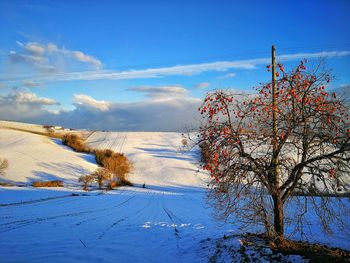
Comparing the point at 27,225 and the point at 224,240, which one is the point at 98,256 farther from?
the point at 27,225

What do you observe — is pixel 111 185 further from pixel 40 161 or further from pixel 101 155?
pixel 40 161

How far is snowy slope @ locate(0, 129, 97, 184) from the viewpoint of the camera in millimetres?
54000

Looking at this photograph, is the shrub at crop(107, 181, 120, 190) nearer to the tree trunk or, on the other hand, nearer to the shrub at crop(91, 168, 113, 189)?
the shrub at crop(91, 168, 113, 189)

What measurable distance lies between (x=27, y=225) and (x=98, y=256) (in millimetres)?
8210

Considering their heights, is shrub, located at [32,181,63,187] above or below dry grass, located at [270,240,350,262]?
below

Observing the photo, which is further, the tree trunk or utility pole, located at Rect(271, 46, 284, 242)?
the tree trunk

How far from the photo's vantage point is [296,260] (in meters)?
8.90

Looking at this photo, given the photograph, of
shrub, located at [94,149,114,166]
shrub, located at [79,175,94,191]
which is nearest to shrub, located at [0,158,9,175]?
shrub, located at [79,175,94,191]

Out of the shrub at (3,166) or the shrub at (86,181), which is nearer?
the shrub at (86,181)

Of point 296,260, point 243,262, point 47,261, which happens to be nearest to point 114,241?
point 47,261

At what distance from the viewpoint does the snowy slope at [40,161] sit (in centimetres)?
5400

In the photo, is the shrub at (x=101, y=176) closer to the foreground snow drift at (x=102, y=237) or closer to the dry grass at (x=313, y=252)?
the foreground snow drift at (x=102, y=237)

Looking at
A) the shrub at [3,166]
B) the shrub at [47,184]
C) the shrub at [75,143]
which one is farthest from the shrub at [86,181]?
the shrub at [75,143]

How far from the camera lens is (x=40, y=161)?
62.8m
